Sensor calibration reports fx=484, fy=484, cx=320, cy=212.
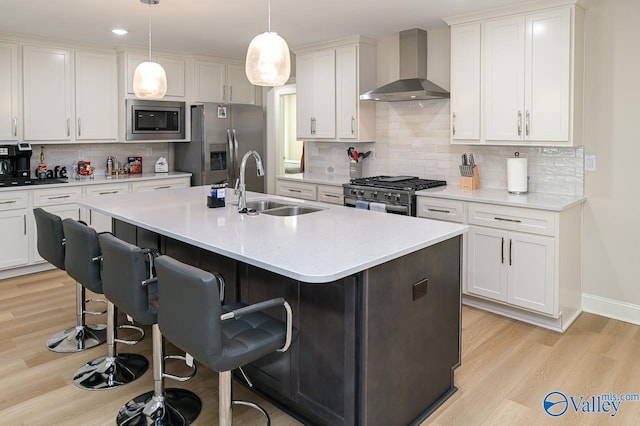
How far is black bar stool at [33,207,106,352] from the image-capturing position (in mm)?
2775

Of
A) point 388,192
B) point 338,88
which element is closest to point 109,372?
point 388,192

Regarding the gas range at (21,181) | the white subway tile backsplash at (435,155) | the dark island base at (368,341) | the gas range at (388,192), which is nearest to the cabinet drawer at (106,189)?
the gas range at (21,181)

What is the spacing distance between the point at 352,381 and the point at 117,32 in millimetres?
4230

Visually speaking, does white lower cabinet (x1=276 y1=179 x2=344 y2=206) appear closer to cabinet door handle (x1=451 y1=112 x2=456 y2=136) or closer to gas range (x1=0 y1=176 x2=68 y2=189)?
cabinet door handle (x1=451 y1=112 x2=456 y2=136)

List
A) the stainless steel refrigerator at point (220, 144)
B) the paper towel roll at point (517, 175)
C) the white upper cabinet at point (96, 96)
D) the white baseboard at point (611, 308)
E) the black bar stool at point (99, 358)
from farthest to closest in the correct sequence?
the stainless steel refrigerator at point (220, 144) < the white upper cabinet at point (96, 96) < the paper towel roll at point (517, 175) < the white baseboard at point (611, 308) < the black bar stool at point (99, 358)

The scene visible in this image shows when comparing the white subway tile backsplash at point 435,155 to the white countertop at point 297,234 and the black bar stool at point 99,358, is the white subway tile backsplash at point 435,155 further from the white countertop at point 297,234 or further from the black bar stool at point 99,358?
the black bar stool at point 99,358

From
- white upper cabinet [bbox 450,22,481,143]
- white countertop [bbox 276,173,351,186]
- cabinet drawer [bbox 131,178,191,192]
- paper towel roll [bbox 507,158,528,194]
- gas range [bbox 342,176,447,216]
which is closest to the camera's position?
paper towel roll [bbox 507,158,528,194]

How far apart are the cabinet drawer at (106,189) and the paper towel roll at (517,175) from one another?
13.2 ft

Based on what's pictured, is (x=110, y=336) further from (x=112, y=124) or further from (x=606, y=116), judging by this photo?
(x=606, y=116)

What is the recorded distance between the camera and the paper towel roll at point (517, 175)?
3885mm

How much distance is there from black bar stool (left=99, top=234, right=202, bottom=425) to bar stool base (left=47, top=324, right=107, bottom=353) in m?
0.88

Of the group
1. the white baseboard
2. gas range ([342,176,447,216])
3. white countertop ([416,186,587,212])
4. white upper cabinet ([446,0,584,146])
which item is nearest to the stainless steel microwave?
gas range ([342,176,447,216])

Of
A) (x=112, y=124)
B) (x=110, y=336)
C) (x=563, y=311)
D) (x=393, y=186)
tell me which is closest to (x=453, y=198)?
(x=393, y=186)

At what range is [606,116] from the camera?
3.63 m
